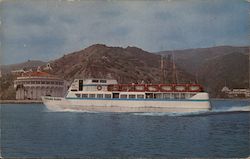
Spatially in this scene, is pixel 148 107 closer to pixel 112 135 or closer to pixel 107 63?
pixel 112 135

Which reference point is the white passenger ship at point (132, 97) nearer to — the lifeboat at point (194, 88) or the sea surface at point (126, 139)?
the lifeboat at point (194, 88)

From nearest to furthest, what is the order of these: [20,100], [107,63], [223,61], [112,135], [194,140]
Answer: [194,140] < [112,135] < [223,61] < [20,100] < [107,63]

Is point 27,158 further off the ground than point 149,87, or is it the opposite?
point 149,87

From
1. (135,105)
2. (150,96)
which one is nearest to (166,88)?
(150,96)

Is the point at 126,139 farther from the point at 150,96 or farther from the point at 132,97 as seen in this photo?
the point at 132,97

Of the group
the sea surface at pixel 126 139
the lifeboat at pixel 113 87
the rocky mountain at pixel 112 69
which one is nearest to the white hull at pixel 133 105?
the lifeboat at pixel 113 87

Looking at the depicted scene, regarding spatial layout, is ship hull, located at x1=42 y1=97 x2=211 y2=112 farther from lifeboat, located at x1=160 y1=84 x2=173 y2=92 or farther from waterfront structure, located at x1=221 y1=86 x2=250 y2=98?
waterfront structure, located at x1=221 y1=86 x2=250 y2=98

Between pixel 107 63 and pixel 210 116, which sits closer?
pixel 210 116

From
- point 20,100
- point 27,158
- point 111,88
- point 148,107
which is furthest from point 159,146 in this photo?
point 20,100
